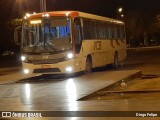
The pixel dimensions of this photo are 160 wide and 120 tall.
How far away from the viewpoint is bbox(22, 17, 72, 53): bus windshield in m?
23.5

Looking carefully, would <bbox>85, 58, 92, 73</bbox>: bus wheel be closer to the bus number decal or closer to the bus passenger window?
the bus passenger window

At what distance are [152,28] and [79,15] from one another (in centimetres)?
8351

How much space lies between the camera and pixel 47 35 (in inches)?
936

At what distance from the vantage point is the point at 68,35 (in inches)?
923

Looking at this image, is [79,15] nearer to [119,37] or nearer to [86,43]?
[86,43]

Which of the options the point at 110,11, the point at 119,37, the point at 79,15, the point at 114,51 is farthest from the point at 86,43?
the point at 110,11

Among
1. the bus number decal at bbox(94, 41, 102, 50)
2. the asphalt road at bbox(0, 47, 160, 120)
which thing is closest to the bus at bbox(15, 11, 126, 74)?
the bus number decal at bbox(94, 41, 102, 50)

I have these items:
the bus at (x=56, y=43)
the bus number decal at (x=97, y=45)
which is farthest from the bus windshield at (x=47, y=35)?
the bus number decal at (x=97, y=45)

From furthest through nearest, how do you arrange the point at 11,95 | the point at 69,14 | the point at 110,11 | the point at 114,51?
the point at 110,11, the point at 114,51, the point at 69,14, the point at 11,95

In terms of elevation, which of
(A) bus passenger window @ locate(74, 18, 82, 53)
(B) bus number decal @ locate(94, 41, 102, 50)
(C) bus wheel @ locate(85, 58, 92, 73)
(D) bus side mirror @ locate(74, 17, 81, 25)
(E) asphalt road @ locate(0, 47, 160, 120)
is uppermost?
(D) bus side mirror @ locate(74, 17, 81, 25)

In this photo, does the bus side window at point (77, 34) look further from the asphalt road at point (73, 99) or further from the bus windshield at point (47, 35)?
the asphalt road at point (73, 99)

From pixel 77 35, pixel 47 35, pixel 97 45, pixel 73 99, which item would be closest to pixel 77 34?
pixel 77 35

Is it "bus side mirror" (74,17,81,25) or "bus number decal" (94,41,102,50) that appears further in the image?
"bus number decal" (94,41,102,50)

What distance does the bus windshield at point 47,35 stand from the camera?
76.9 ft
